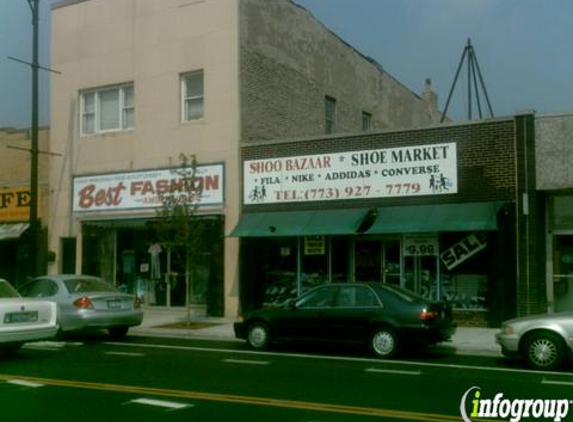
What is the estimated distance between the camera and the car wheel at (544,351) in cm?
1162

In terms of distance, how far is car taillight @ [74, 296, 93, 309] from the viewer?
15562mm

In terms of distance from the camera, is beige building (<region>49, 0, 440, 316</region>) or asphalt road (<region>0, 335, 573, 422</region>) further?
beige building (<region>49, 0, 440, 316</region>)

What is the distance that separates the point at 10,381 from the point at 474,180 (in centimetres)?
1157

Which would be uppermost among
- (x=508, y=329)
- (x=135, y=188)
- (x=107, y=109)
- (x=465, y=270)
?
(x=107, y=109)

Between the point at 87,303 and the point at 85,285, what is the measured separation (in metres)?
0.78

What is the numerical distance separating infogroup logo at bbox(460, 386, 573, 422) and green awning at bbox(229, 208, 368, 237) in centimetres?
953

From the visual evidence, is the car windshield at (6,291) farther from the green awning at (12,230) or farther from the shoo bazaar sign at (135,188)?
the green awning at (12,230)

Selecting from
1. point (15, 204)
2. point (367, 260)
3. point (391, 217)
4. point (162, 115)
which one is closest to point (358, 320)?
point (391, 217)

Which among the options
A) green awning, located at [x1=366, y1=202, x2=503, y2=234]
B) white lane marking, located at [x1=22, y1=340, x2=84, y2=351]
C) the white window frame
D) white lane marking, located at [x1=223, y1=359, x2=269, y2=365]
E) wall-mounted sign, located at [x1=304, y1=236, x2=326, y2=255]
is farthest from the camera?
the white window frame

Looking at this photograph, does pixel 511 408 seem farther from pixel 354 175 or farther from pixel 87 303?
pixel 354 175

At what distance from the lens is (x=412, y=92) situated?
3697cm

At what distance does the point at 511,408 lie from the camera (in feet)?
27.8

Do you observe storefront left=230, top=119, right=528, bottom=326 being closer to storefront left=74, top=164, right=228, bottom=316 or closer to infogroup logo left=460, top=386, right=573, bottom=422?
storefront left=74, top=164, right=228, bottom=316

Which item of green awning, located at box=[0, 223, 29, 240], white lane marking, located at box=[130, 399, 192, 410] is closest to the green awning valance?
green awning, located at box=[0, 223, 29, 240]
